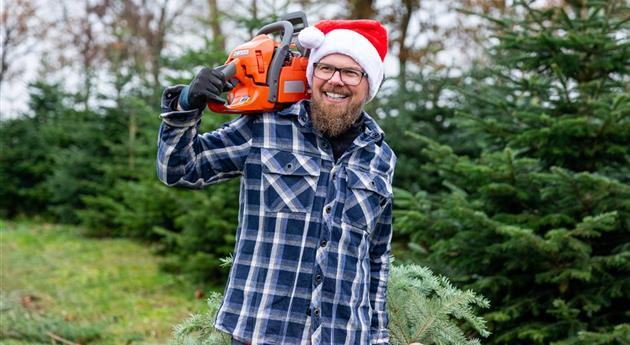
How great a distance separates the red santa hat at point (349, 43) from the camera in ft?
8.42

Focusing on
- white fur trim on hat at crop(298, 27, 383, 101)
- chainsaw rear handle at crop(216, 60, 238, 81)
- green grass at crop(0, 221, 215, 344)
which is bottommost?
green grass at crop(0, 221, 215, 344)

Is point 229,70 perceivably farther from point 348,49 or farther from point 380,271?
point 380,271

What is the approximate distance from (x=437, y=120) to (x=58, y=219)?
29.1 feet

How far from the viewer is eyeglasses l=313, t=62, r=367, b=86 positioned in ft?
→ 8.42

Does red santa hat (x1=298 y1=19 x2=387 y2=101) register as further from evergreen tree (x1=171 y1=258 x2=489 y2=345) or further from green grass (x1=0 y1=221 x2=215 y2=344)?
green grass (x1=0 y1=221 x2=215 y2=344)

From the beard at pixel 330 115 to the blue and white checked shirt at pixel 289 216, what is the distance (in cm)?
4

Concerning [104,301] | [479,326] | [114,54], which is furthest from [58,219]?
[479,326]

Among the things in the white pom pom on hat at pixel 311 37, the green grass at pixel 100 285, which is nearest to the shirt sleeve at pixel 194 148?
the white pom pom on hat at pixel 311 37

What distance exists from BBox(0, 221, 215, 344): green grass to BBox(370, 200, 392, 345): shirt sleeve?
12.7 ft

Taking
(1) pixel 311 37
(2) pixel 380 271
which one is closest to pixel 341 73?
(1) pixel 311 37

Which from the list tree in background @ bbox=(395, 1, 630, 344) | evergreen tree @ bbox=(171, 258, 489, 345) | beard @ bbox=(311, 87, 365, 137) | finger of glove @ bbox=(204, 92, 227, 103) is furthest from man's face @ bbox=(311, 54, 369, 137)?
tree in background @ bbox=(395, 1, 630, 344)

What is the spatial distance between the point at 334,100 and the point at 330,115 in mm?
59

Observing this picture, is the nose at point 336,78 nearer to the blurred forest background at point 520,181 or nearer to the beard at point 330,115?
the beard at point 330,115

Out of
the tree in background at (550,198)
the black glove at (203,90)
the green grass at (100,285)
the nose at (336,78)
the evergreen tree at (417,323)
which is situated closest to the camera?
the black glove at (203,90)
